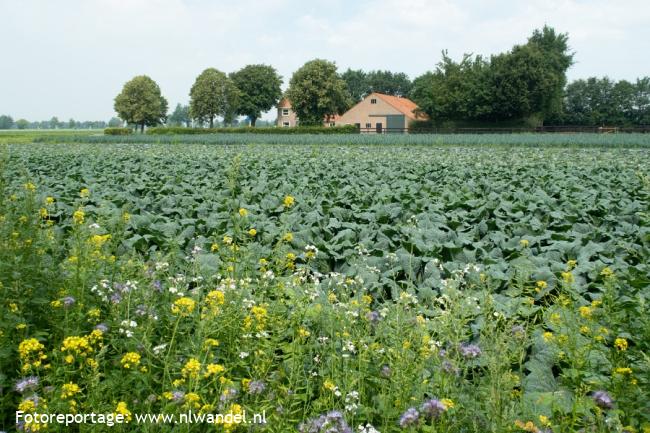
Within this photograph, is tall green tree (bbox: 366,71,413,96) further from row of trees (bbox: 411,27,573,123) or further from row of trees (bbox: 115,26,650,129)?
row of trees (bbox: 411,27,573,123)

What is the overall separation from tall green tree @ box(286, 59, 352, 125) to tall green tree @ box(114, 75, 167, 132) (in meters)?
23.2

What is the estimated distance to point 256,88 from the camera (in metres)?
85.4

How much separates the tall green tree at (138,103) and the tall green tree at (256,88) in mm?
12863

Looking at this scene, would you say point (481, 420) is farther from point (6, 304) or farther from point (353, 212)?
point (353, 212)

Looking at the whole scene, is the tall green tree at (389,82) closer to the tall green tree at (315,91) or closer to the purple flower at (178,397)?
the tall green tree at (315,91)

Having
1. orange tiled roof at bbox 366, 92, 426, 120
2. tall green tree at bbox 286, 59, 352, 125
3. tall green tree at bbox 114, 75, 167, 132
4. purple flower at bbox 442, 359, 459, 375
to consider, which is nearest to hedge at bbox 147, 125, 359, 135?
tall green tree at bbox 286, 59, 352, 125

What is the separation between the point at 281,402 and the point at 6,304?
1.83 meters

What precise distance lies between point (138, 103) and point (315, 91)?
2903 centimetres

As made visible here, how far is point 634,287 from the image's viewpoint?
4445mm

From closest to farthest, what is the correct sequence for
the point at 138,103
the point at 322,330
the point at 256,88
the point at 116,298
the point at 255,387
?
the point at 255,387 → the point at 116,298 → the point at 322,330 → the point at 138,103 → the point at 256,88

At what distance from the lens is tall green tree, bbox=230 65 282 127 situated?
84500 mm

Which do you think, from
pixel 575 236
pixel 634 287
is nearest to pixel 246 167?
pixel 575 236

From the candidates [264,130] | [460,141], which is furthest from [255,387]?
[264,130]

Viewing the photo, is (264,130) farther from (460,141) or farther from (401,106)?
(401,106)
